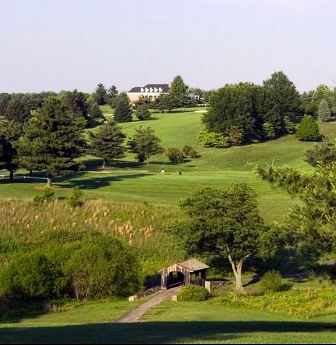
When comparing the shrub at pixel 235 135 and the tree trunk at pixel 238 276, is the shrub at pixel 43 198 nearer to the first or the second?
the tree trunk at pixel 238 276

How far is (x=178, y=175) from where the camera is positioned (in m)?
68.3

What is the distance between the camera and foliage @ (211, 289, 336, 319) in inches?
1107

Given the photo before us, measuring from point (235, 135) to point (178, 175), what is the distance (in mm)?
33906

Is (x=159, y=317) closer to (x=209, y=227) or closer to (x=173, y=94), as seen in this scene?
(x=209, y=227)

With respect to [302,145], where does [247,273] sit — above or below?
below

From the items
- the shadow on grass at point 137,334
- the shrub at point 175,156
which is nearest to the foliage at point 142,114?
the shrub at point 175,156

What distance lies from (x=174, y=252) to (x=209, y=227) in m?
7.13

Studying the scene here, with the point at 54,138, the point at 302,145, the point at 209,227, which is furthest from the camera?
the point at 302,145

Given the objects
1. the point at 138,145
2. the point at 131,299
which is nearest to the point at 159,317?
the point at 131,299

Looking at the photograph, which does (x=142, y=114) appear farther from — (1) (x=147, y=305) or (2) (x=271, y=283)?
(1) (x=147, y=305)

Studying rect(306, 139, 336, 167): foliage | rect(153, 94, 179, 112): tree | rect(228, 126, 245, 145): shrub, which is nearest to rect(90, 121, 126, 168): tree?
rect(228, 126, 245, 145): shrub

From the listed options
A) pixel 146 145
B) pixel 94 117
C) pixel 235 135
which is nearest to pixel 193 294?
pixel 146 145

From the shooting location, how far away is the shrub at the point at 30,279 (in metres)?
30.1

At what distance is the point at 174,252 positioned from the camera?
136ft
